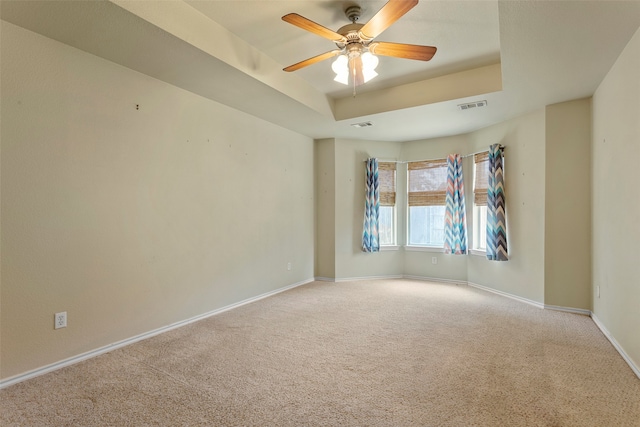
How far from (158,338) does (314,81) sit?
322cm

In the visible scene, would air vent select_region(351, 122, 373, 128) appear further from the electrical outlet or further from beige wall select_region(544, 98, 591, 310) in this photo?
the electrical outlet

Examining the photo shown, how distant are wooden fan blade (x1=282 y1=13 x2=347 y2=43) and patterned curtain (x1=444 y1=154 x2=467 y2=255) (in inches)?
135

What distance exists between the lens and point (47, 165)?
240cm

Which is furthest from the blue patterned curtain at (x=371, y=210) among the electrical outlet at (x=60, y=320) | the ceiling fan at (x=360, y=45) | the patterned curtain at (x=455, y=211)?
the electrical outlet at (x=60, y=320)

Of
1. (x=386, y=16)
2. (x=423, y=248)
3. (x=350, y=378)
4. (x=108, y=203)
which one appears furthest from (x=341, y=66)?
(x=423, y=248)

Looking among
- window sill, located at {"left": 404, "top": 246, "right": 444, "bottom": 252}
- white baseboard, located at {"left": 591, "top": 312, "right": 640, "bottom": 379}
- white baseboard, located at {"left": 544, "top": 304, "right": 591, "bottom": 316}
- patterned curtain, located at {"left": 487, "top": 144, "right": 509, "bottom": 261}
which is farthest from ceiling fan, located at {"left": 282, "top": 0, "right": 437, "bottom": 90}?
window sill, located at {"left": 404, "top": 246, "right": 444, "bottom": 252}

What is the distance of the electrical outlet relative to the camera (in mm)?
2438

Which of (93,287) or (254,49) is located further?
(254,49)

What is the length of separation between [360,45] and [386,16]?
44 centimetres

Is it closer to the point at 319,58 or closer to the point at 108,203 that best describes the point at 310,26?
the point at 319,58

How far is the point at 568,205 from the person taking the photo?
A: 3.79m

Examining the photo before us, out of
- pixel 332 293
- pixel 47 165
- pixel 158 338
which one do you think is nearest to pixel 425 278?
pixel 332 293

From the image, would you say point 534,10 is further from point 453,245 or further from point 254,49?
point 453,245

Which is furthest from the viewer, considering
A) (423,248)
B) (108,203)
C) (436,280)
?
(423,248)
